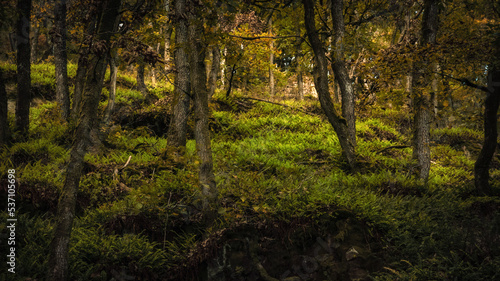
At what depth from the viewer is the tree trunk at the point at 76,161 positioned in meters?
3.62

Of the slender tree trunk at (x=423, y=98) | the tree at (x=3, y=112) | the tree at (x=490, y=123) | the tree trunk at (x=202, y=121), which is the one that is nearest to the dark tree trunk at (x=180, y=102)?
the tree trunk at (x=202, y=121)

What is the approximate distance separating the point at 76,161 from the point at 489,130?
822 cm

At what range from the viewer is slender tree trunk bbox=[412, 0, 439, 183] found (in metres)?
7.52

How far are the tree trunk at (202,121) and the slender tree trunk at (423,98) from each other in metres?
5.46

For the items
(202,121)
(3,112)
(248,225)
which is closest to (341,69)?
(202,121)

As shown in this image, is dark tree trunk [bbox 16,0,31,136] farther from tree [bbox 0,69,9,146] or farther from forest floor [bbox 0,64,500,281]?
tree [bbox 0,69,9,146]

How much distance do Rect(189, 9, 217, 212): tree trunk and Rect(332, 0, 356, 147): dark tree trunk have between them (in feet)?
14.4

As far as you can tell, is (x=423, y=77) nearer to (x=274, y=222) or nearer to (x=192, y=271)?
(x=274, y=222)

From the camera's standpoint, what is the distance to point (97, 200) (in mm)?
6145

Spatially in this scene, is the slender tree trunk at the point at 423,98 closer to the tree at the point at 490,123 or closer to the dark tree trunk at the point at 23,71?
the tree at the point at 490,123

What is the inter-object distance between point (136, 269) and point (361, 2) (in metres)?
9.89

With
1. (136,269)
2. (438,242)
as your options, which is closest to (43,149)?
(136,269)

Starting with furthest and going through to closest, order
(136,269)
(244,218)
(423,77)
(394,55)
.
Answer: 1. (423,77)
2. (394,55)
3. (244,218)
4. (136,269)

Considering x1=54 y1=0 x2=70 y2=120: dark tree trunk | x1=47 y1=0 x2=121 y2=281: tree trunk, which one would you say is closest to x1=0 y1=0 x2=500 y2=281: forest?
x1=47 y1=0 x2=121 y2=281: tree trunk
